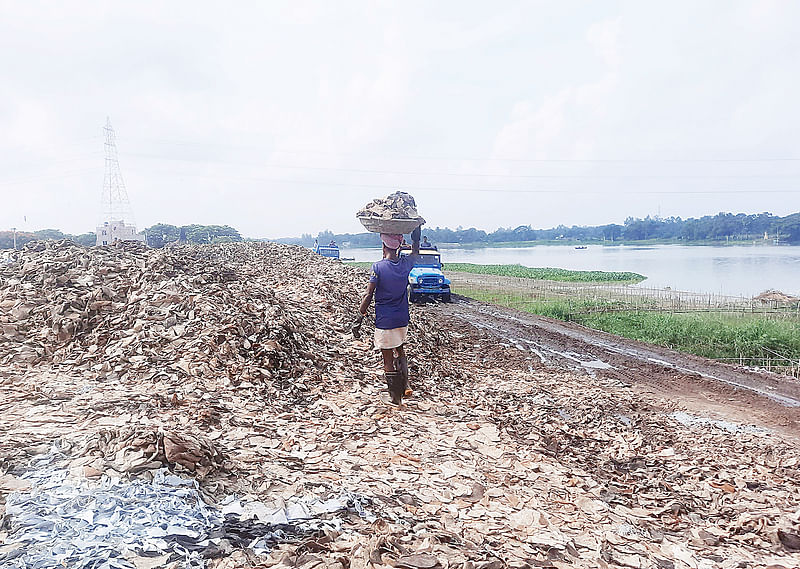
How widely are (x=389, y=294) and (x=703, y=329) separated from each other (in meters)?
12.5

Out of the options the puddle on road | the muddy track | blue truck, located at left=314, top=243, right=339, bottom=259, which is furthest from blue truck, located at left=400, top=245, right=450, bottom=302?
the puddle on road

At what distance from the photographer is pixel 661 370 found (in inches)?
441

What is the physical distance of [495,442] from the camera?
527 centimetres

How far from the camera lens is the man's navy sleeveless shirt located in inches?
226

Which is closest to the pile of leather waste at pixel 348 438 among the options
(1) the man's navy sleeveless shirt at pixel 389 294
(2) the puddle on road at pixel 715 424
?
(2) the puddle on road at pixel 715 424

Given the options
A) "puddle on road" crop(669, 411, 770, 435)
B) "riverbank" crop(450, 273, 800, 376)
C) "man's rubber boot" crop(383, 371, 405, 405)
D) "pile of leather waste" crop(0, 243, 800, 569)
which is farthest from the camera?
"riverbank" crop(450, 273, 800, 376)

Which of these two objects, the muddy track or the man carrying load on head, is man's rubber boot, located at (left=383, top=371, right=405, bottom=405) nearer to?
the man carrying load on head

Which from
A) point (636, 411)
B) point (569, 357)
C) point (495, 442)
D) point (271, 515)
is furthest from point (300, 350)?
point (569, 357)

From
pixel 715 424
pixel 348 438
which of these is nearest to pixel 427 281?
pixel 715 424

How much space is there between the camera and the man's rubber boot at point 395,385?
5.93m

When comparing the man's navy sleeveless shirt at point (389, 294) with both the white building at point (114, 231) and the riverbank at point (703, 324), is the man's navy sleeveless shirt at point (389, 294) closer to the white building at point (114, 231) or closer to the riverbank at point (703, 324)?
the riverbank at point (703, 324)

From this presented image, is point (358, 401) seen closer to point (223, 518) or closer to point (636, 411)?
point (223, 518)

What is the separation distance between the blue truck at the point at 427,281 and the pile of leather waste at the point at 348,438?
10126mm

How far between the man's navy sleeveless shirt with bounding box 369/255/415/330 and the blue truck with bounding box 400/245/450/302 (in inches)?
531
